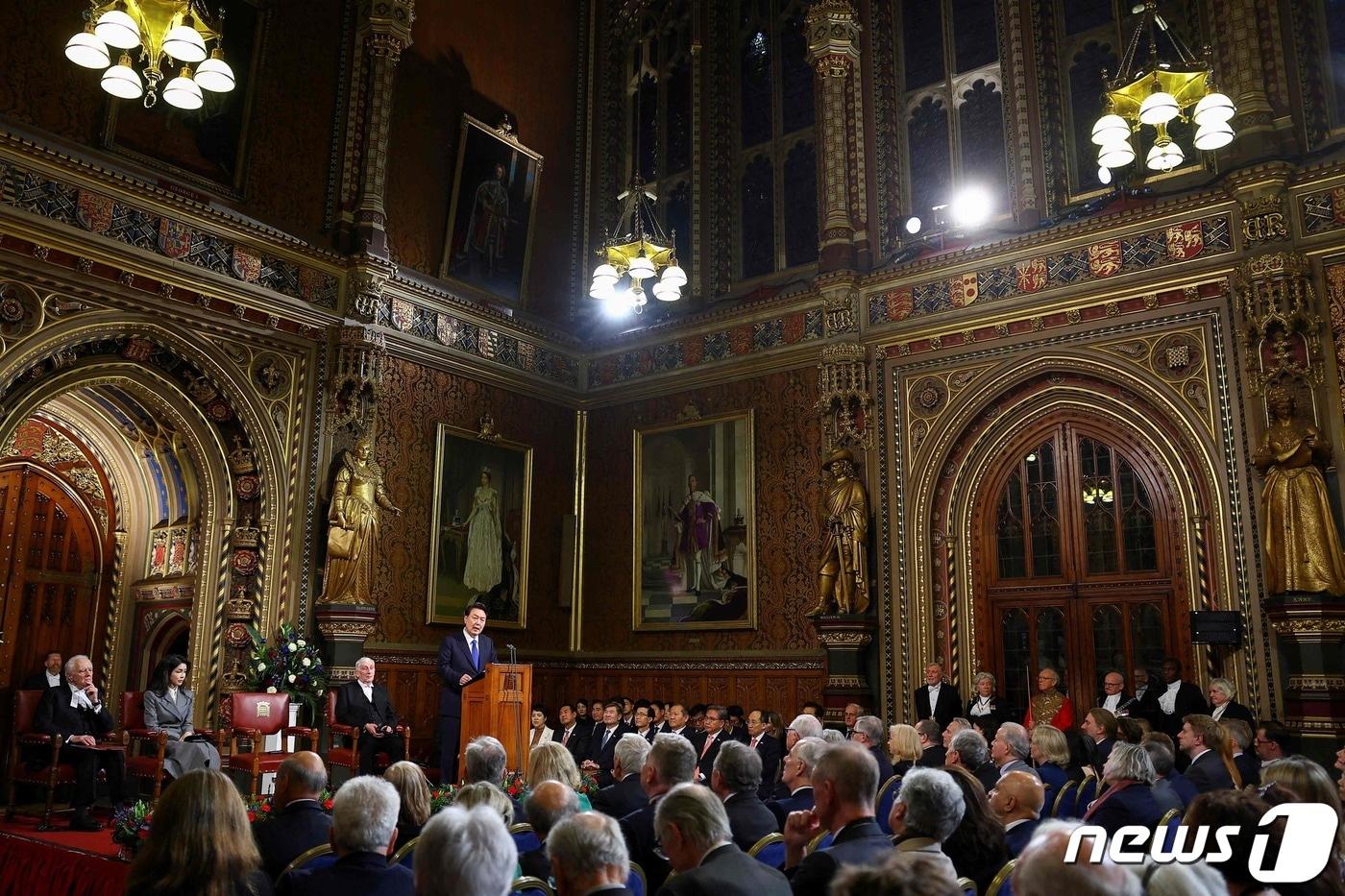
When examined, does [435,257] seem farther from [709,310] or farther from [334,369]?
[709,310]

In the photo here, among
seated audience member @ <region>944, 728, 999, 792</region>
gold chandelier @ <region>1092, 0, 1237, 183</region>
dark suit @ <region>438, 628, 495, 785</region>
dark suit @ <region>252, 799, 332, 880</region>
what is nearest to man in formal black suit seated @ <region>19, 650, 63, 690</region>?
dark suit @ <region>438, 628, 495, 785</region>

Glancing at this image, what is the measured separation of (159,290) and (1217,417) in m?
10.8

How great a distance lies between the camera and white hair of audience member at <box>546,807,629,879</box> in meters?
3.18

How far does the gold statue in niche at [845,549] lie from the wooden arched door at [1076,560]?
4.41 feet

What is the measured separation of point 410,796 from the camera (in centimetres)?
474

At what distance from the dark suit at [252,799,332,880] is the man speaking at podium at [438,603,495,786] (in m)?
5.73

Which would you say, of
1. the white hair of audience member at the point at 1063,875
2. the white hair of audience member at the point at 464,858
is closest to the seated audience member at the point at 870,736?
the white hair of audience member at the point at 464,858

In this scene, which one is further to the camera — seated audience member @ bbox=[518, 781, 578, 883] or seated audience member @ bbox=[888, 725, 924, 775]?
seated audience member @ bbox=[888, 725, 924, 775]

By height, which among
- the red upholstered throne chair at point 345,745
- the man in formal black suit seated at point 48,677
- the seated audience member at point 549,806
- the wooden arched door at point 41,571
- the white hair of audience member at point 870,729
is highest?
the wooden arched door at point 41,571

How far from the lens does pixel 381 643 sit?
1252 centimetres

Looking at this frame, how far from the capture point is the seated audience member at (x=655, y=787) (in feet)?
16.1

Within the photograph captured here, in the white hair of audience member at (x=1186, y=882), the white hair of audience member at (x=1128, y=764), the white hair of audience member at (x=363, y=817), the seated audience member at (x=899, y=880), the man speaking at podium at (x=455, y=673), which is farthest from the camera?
the man speaking at podium at (x=455, y=673)

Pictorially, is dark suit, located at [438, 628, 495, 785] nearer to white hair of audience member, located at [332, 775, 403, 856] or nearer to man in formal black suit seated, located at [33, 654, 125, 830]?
man in formal black suit seated, located at [33, 654, 125, 830]

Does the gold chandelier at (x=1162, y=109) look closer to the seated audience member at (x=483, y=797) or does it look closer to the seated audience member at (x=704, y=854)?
the seated audience member at (x=704, y=854)
